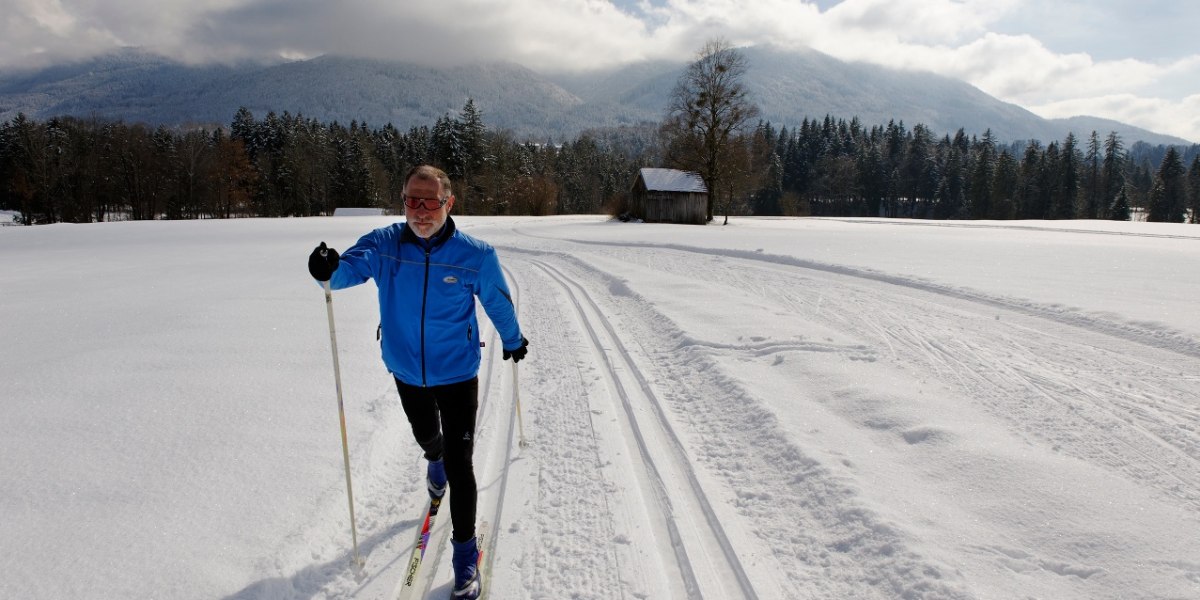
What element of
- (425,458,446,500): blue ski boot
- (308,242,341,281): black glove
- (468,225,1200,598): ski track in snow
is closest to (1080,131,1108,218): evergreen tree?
(468,225,1200,598): ski track in snow

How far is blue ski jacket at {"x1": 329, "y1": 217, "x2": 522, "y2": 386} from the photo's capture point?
9.43ft

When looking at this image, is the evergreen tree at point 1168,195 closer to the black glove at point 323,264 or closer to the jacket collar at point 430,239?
the jacket collar at point 430,239

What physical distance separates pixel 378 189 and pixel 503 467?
208 ft

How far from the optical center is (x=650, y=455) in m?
4.25

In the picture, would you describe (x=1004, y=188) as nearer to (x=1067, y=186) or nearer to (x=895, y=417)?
(x=1067, y=186)

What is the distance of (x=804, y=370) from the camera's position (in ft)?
19.8

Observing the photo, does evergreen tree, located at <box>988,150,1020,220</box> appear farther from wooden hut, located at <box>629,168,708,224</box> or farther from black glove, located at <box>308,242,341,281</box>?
black glove, located at <box>308,242,341,281</box>

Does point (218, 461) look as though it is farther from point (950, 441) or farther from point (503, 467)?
point (950, 441)

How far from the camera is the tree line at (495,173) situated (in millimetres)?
48156

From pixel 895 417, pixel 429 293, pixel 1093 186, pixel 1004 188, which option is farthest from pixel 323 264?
pixel 1093 186

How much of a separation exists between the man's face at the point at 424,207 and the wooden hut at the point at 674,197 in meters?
39.2

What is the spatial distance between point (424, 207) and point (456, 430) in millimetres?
1166

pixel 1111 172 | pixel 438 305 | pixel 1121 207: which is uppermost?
pixel 1111 172

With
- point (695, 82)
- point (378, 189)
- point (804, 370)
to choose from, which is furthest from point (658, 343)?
point (378, 189)
